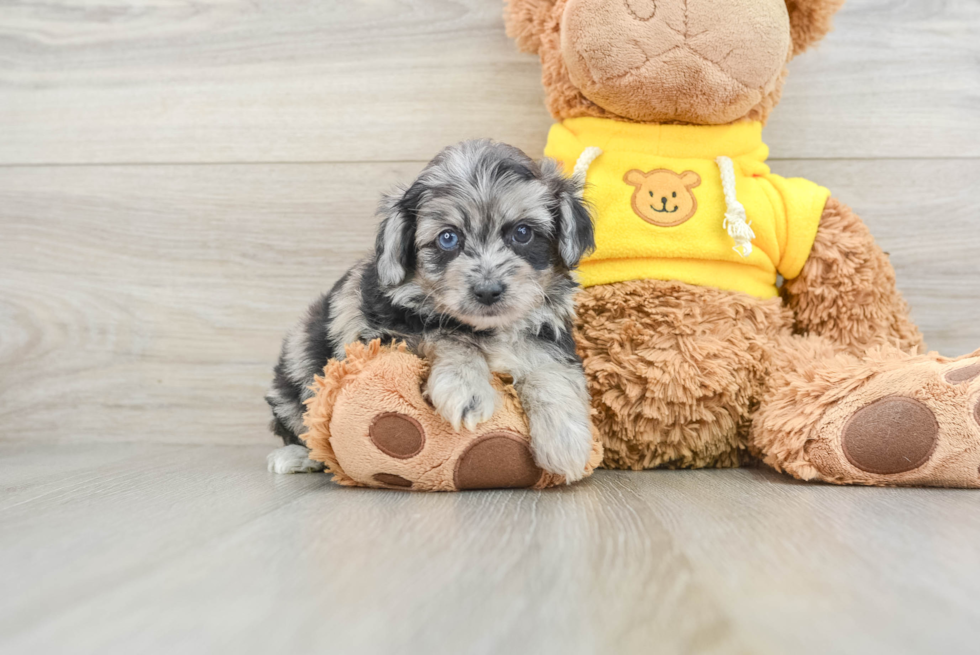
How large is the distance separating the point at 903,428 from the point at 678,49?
3.13ft

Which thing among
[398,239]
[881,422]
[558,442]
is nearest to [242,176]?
[398,239]

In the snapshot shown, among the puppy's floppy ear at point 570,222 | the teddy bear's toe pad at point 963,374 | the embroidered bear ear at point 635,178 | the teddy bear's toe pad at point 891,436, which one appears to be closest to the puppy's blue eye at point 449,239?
the puppy's floppy ear at point 570,222

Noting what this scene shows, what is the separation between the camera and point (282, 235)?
2289 mm

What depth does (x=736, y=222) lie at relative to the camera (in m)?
1.67

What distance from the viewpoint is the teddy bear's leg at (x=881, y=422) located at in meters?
1.35

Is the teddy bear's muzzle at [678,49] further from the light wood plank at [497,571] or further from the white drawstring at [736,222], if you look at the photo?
the light wood plank at [497,571]

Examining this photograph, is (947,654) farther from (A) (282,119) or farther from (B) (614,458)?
(A) (282,119)

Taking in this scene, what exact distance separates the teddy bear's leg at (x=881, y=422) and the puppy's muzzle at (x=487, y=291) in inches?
27.4

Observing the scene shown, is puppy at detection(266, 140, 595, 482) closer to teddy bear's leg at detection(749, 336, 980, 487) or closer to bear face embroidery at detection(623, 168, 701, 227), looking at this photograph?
bear face embroidery at detection(623, 168, 701, 227)

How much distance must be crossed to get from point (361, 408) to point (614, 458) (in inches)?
27.9

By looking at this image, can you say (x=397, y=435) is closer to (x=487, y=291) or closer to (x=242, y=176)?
(x=487, y=291)

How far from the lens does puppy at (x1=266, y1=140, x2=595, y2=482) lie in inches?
56.0

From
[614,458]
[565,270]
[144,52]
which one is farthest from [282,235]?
[614,458]

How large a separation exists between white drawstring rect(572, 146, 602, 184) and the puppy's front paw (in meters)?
0.66
